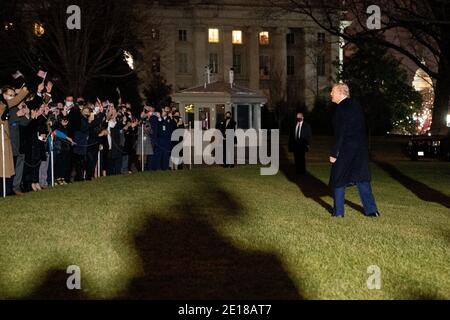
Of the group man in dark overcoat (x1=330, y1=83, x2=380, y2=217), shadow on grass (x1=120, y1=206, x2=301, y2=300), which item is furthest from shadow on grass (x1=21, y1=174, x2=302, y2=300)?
man in dark overcoat (x1=330, y1=83, x2=380, y2=217)

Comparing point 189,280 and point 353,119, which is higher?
point 353,119

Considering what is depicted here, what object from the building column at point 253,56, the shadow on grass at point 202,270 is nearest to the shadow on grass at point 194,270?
the shadow on grass at point 202,270

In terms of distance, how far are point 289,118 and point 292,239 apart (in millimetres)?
69056

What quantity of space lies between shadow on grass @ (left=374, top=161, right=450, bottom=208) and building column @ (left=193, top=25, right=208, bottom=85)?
71592mm

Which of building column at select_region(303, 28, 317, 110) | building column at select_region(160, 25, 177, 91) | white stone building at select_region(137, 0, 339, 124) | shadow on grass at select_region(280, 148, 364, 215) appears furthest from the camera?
building column at select_region(303, 28, 317, 110)

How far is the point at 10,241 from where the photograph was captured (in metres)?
10.9

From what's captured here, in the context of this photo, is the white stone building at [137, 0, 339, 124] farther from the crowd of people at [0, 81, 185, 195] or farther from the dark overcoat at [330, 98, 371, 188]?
the dark overcoat at [330, 98, 371, 188]

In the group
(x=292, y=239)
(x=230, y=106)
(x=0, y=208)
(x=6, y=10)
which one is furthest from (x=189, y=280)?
(x=6, y=10)

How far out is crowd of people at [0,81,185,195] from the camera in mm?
17797

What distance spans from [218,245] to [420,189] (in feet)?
36.7

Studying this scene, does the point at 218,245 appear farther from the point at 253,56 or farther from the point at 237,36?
the point at 237,36

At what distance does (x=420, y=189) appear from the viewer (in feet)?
68.0

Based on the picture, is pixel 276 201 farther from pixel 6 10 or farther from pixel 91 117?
pixel 6 10

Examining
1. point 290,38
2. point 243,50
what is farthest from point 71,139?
point 290,38
